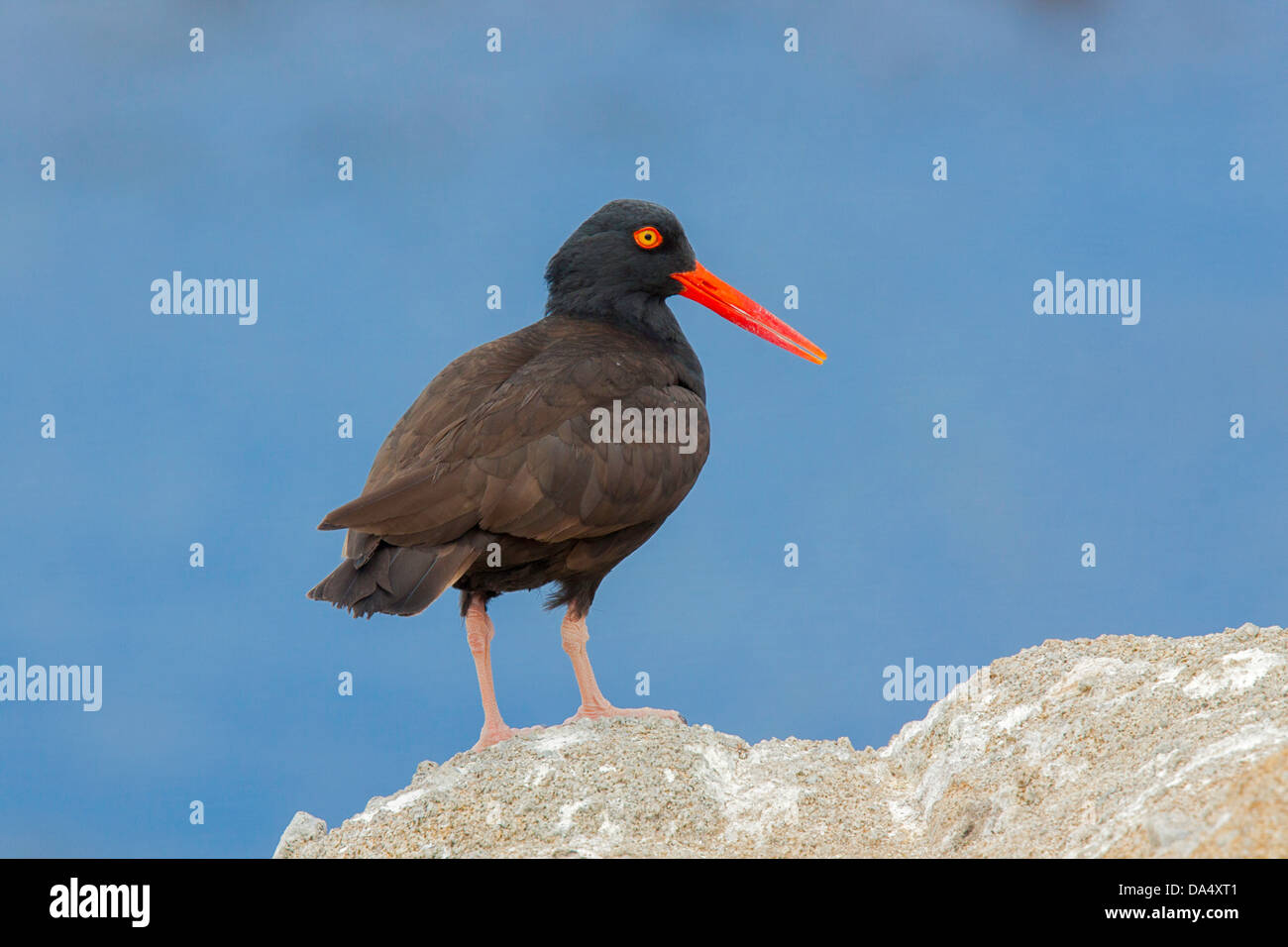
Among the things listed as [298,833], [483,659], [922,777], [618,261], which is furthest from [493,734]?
[618,261]

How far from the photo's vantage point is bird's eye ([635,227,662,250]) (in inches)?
325

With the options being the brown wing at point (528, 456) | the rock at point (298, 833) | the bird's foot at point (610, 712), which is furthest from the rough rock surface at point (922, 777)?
the brown wing at point (528, 456)

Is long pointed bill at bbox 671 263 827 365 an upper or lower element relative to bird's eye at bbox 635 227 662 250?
lower

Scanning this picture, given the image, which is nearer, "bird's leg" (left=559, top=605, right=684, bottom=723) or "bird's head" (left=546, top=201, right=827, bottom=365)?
"bird's leg" (left=559, top=605, right=684, bottom=723)

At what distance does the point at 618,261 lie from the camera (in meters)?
8.23

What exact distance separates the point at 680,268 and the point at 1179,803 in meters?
5.06

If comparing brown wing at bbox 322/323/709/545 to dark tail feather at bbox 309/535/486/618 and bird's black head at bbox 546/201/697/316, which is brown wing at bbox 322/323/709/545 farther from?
bird's black head at bbox 546/201/697/316

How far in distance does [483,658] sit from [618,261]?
2.85 metres

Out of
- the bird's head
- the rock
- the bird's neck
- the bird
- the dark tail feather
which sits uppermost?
the bird's head

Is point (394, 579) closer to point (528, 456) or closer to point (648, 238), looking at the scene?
point (528, 456)

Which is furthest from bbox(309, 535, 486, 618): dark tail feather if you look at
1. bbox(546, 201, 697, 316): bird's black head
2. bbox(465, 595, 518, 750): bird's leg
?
bbox(546, 201, 697, 316): bird's black head

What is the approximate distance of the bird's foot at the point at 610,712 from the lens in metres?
7.46

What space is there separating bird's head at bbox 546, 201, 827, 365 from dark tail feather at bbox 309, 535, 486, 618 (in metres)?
2.51
